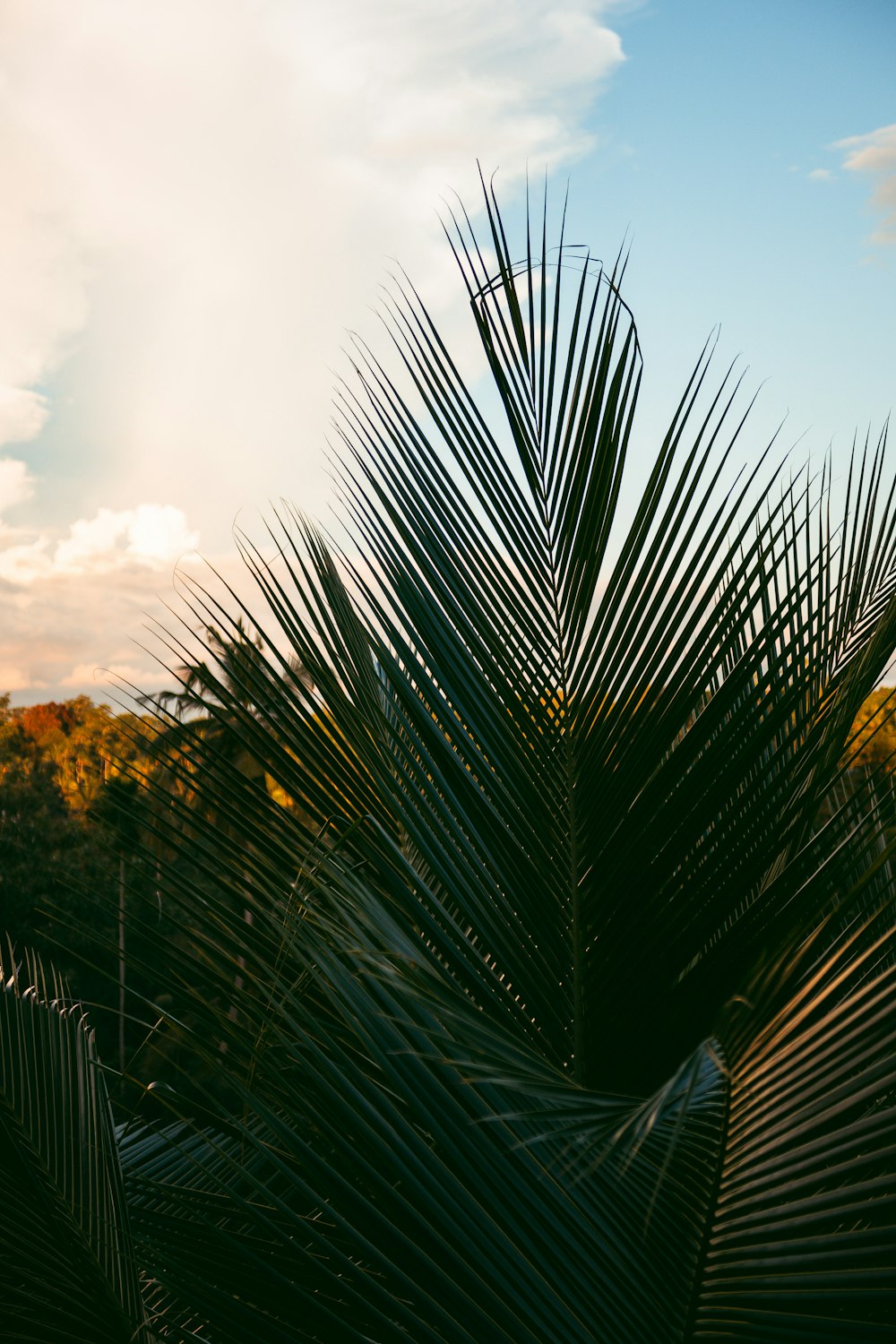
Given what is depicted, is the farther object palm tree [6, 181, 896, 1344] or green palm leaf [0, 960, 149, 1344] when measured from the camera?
green palm leaf [0, 960, 149, 1344]

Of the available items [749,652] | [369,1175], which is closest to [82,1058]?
[369,1175]

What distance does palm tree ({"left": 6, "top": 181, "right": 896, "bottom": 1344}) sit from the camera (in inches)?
26.2

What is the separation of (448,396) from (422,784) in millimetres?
587

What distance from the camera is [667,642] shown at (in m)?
1.20

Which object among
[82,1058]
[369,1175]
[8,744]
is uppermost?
[8,744]

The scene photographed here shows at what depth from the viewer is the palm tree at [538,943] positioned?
667mm

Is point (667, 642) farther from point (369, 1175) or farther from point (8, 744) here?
point (8, 744)

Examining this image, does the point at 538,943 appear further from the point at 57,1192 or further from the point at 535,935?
the point at 57,1192

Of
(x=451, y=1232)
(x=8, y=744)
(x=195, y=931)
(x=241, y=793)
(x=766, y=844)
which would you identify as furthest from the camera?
(x=8, y=744)

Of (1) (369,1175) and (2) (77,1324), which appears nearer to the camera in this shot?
(1) (369,1175)

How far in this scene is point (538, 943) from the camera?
116cm

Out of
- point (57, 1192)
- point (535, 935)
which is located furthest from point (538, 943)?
point (57, 1192)

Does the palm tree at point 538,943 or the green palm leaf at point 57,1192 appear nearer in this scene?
the palm tree at point 538,943

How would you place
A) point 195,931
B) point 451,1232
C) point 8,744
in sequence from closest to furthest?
point 451,1232 → point 195,931 → point 8,744
